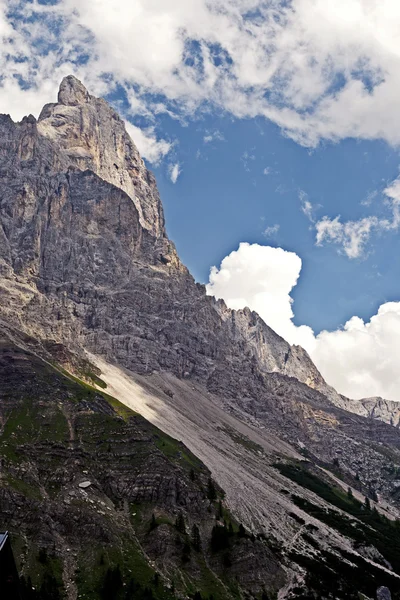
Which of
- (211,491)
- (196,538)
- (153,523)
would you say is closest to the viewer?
(153,523)

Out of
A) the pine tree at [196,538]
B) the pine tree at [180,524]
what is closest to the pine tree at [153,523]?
the pine tree at [180,524]

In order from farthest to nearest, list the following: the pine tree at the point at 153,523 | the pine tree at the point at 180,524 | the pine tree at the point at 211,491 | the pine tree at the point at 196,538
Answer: the pine tree at the point at 211,491, the pine tree at the point at 180,524, the pine tree at the point at 153,523, the pine tree at the point at 196,538

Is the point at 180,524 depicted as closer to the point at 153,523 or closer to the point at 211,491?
the point at 153,523

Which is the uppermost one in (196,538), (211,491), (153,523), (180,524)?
(211,491)

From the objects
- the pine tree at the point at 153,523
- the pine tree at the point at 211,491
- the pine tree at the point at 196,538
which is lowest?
the pine tree at the point at 153,523

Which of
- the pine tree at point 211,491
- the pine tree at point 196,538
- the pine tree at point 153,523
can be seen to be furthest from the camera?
the pine tree at point 211,491

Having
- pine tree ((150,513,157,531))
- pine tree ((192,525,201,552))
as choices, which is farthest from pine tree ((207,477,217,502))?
pine tree ((150,513,157,531))

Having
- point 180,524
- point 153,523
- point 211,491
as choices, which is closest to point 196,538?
point 180,524

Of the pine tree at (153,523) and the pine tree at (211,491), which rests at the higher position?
the pine tree at (211,491)

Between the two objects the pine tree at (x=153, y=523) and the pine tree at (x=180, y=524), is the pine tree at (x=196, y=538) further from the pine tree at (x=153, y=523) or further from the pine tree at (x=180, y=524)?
the pine tree at (x=153, y=523)

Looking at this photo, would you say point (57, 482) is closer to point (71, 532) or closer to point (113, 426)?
point (71, 532)

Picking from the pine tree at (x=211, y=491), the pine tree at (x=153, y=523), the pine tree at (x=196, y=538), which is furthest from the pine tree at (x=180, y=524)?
the pine tree at (x=211, y=491)

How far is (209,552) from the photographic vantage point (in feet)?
460

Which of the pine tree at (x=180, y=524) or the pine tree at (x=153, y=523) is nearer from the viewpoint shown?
the pine tree at (x=153, y=523)
